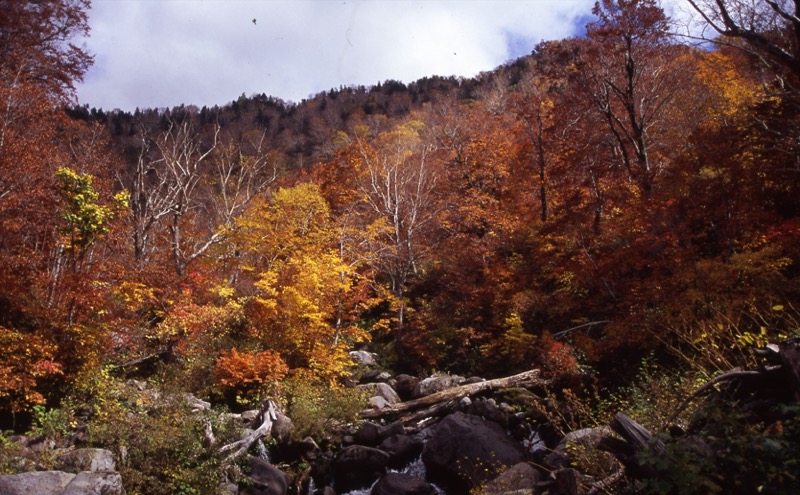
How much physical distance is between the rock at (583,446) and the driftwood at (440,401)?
397cm

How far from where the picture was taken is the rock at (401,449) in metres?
11.0

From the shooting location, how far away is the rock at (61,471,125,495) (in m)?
6.86

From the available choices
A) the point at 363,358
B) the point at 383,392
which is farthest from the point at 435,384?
the point at 363,358

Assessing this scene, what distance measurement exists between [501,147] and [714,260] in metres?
13.8

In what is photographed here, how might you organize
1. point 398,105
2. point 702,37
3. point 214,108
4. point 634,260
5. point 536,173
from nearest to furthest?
1. point 702,37
2. point 634,260
3. point 536,173
4. point 398,105
5. point 214,108

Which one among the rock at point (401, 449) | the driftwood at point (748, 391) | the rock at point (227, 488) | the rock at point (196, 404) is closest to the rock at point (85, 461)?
the rock at point (227, 488)

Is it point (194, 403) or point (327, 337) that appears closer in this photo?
point (194, 403)

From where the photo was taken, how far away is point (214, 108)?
7181 cm

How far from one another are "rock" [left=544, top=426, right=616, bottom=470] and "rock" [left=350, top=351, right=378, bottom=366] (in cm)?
872

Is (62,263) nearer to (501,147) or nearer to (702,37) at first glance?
(702,37)

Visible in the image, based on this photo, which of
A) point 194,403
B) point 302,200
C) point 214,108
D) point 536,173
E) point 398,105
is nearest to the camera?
point 194,403

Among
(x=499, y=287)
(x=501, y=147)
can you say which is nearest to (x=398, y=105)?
(x=501, y=147)

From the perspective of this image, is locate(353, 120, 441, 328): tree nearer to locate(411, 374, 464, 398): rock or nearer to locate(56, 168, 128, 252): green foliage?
locate(411, 374, 464, 398): rock

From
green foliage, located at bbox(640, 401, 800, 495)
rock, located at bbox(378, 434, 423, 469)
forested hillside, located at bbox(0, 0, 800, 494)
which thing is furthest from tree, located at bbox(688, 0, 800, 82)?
rock, located at bbox(378, 434, 423, 469)
